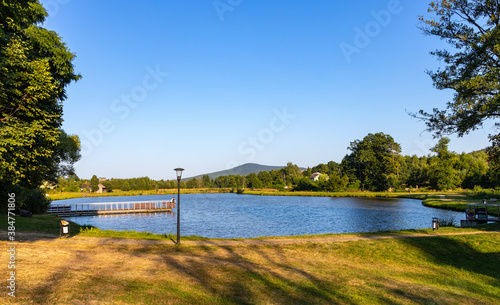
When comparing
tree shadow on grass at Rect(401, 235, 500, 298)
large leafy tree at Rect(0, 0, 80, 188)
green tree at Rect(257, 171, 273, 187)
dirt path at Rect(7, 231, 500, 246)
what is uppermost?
large leafy tree at Rect(0, 0, 80, 188)

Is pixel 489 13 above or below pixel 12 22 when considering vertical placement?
above

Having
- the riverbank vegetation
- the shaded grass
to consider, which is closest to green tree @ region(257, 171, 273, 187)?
the riverbank vegetation

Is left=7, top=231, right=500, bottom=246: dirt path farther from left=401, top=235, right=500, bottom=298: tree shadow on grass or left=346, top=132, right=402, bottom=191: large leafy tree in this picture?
left=346, top=132, right=402, bottom=191: large leafy tree

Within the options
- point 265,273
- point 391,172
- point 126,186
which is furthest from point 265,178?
point 265,273

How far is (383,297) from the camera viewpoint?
873 centimetres

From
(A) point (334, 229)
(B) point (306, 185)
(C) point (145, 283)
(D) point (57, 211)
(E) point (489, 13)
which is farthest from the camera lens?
(B) point (306, 185)

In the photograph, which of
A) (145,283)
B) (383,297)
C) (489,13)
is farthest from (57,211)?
(489,13)

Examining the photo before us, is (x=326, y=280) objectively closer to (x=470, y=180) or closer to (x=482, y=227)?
(x=482, y=227)

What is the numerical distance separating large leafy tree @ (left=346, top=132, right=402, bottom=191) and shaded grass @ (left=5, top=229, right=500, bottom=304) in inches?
3134

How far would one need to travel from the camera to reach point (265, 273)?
10500 millimetres

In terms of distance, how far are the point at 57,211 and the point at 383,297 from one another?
169 ft

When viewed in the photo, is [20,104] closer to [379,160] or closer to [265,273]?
[265,273]

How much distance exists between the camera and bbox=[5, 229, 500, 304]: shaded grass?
26.2 ft

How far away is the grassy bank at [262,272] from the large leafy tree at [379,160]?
261 ft
